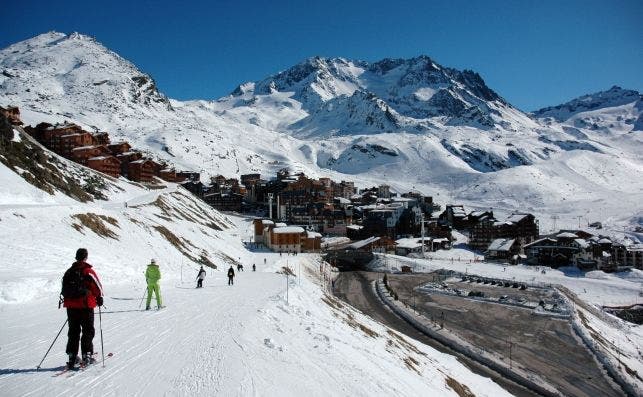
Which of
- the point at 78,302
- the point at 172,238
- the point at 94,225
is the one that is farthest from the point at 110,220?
the point at 78,302

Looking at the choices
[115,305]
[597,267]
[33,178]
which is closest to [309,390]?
[115,305]

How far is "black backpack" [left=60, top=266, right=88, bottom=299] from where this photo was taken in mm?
8281

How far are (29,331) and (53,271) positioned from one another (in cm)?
925

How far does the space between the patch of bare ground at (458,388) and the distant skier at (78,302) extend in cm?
1481

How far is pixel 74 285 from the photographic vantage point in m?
8.30

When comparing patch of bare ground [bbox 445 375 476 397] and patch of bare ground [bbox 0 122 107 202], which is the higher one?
patch of bare ground [bbox 0 122 107 202]

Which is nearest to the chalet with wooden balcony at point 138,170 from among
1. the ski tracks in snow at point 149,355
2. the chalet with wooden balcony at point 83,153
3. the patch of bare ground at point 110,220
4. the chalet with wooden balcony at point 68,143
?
the chalet with wooden balcony at point 83,153

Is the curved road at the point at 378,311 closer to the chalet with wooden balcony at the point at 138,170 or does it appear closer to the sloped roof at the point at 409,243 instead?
the sloped roof at the point at 409,243

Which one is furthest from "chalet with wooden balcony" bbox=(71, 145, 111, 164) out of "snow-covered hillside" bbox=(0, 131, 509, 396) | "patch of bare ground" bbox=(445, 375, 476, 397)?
"patch of bare ground" bbox=(445, 375, 476, 397)

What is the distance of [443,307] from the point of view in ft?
166

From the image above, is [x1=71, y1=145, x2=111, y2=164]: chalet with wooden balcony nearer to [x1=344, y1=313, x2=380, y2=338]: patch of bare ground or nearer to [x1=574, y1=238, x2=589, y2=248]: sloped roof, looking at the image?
[x1=344, y1=313, x2=380, y2=338]: patch of bare ground

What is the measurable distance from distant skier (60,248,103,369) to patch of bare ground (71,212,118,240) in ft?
76.6

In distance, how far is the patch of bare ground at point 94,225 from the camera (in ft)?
99.6

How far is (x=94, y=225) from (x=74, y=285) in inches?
1054
